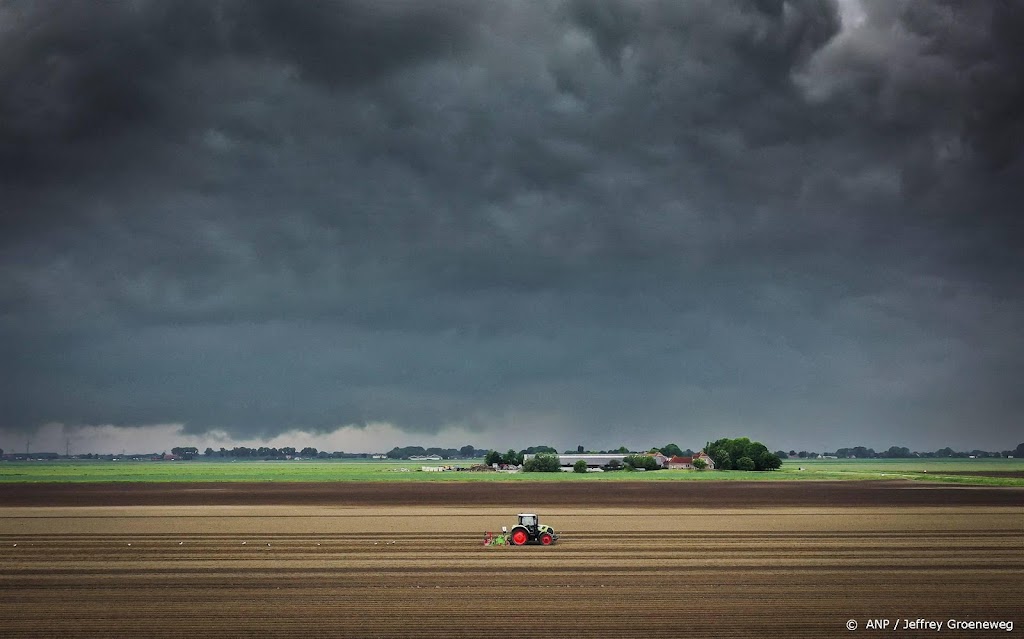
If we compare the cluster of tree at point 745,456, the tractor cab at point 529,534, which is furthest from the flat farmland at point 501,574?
the cluster of tree at point 745,456

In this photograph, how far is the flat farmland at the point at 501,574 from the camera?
2442cm

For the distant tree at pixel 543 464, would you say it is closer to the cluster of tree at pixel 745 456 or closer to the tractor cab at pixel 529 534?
the cluster of tree at pixel 745 456

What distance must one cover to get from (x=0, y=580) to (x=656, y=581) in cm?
2482

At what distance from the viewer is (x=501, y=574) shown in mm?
32094

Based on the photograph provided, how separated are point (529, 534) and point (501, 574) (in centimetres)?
900

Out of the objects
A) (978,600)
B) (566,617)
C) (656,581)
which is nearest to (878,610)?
(978,600)

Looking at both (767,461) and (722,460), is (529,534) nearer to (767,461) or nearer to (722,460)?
(767,461)

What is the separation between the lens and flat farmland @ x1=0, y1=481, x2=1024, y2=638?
24.4m

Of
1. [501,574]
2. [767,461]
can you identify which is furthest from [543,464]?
[501,574]

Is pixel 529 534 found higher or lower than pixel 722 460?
higher

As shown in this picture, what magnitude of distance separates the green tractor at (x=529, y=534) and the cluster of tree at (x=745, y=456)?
156 m

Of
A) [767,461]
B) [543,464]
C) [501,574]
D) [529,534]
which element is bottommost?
[543,464]

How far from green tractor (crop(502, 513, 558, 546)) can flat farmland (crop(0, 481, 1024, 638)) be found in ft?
3.74

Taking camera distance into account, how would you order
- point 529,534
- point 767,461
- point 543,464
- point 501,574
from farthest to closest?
point 543,464, point 767,461, point 529,534, point 501,574
